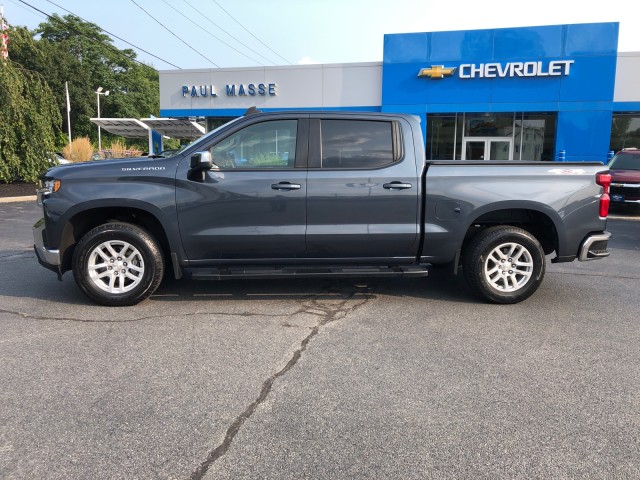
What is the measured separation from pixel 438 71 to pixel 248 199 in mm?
18170

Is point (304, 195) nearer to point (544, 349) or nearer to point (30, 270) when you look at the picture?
point (544, 349)

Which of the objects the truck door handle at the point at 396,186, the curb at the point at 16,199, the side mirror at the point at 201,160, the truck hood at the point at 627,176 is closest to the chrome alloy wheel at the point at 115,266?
the side mirror at the point at 201,160

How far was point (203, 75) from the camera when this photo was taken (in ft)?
78.2

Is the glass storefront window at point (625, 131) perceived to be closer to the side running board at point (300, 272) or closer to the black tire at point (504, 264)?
the black tire at point (504, 264)

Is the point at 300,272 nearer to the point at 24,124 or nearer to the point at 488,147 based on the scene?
the point at 24,124

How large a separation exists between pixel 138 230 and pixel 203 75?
814 inches

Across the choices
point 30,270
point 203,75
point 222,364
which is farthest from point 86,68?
point 222,364

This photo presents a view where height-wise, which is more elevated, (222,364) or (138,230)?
(138,230)

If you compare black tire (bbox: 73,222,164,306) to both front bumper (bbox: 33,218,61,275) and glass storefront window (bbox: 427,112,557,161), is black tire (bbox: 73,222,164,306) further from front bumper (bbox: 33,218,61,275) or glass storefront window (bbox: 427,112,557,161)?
glass storefront window (bbox: 427,112,557,161)

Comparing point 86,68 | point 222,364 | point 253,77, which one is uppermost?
point 86,68

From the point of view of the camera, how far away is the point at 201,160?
4.74m

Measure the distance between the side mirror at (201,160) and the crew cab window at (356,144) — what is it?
1145mm

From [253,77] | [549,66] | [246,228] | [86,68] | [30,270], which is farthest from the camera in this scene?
[86,68]

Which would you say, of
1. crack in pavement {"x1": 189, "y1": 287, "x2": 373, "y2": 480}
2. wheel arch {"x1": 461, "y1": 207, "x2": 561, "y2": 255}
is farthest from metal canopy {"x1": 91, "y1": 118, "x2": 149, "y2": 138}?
wheel arch {"x1": 461, "y1": 207, "x2": 561, "y2": 255}
